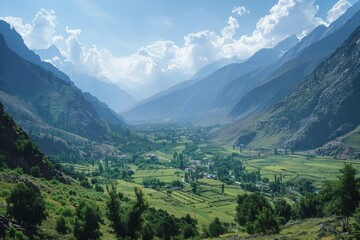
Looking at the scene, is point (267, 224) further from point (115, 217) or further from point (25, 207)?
point (25, 207)

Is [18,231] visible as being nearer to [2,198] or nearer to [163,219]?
[2,198]

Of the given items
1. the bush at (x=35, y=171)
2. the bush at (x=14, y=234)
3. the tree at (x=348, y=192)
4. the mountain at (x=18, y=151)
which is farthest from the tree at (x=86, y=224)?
the mountain at (x=18, y=151)

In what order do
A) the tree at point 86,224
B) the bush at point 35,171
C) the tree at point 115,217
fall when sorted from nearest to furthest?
the tree at point 86,224 < the tree at point 115,217 < the bush at point 35,171

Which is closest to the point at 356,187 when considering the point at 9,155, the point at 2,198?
the point at 2,198

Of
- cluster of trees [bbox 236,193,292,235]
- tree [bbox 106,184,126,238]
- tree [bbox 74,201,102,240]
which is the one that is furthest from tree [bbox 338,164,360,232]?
tree [bbox 74,201,102,240]

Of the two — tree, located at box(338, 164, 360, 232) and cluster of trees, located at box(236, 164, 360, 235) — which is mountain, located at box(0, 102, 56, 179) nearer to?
cluster of trees, located at box(236, 164, 360, 235)

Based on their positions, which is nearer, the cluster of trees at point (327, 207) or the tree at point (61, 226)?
the tree at point (61, 226)

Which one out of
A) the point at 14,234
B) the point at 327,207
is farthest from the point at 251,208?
the point at 14,234

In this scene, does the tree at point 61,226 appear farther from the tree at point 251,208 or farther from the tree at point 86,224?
the tree at point 251,208
